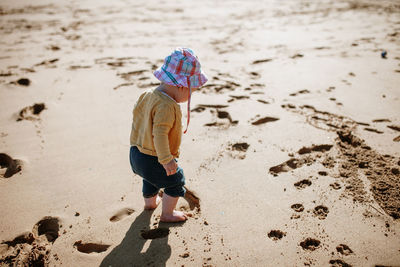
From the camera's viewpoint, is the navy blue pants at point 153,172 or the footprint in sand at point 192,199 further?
the footprint in sand at point 192,199

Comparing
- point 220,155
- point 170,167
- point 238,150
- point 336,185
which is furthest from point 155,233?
point 336,185

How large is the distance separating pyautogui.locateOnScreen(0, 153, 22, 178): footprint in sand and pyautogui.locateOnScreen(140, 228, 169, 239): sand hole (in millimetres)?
1265

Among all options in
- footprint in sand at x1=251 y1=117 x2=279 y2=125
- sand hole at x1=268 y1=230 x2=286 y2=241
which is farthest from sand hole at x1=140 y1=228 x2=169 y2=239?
footprint in sand at x1=251 y1=117 x2=279 y2=125

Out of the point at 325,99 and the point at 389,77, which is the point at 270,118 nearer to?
the point at 325,99

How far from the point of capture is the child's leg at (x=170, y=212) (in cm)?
175

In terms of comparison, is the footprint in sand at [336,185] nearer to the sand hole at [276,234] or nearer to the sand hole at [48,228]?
the sand hole at [276,234]

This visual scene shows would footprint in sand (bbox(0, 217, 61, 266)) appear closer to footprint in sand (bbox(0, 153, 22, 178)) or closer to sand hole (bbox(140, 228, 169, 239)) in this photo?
sand hole (bbox(140, 228, 169, 239))

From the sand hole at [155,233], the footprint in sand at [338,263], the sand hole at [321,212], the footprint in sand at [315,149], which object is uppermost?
the footprint in sand at [315,149]

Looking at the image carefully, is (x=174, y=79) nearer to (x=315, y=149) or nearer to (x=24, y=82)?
(x=315, y=149)

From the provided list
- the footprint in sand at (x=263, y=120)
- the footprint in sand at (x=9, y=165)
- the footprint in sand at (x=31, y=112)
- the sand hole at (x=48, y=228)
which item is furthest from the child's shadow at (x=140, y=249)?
the footprint in sand at (x=31, y=112)

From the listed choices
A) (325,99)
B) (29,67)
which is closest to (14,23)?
(29,67)

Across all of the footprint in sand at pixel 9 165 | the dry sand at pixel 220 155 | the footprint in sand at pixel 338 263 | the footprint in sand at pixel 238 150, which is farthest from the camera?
the footprint in sand at pixel 238 150

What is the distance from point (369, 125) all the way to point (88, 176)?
2.69m

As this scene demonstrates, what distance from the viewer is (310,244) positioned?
166 cm
